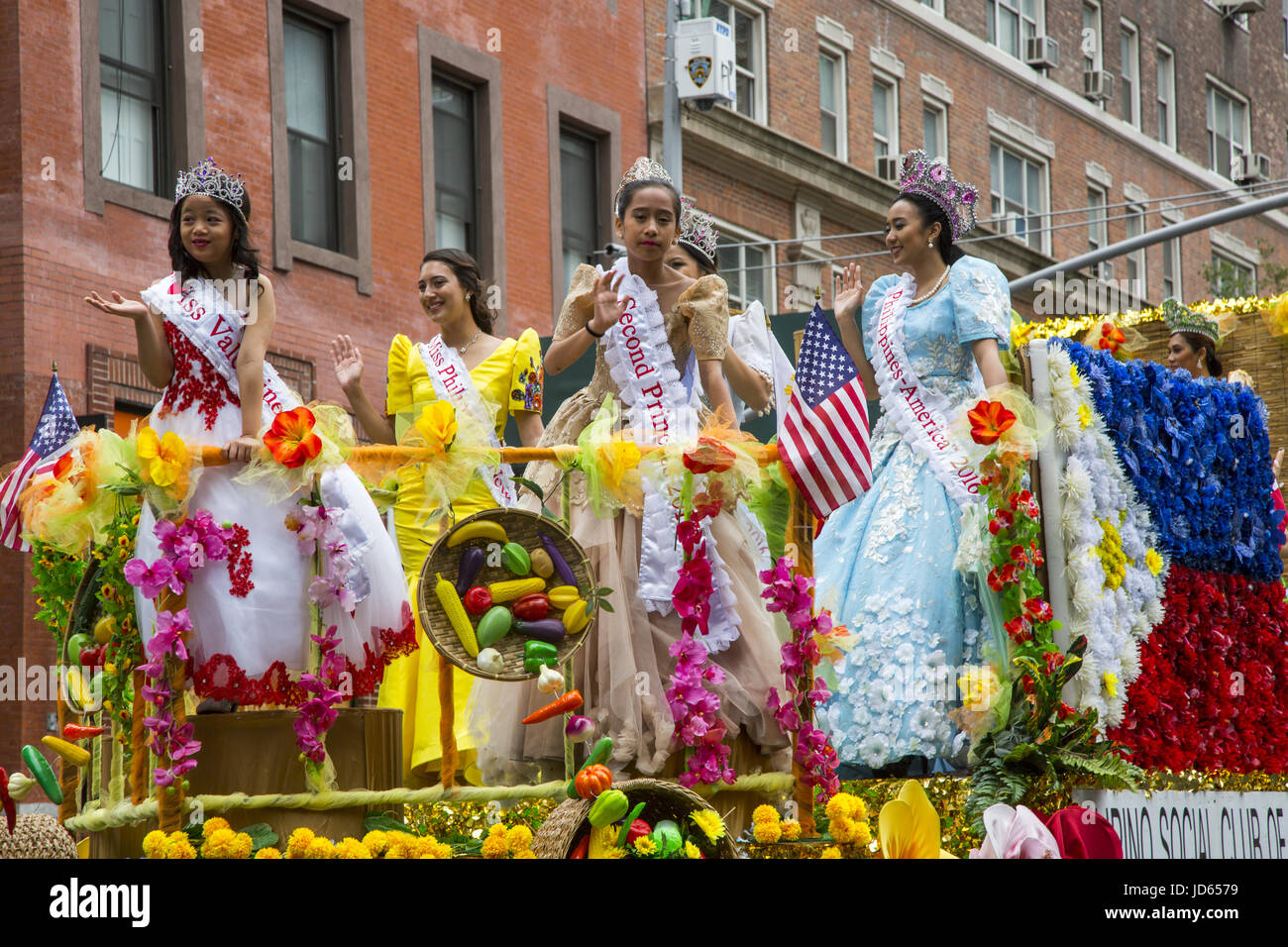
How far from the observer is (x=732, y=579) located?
5875 millimetres

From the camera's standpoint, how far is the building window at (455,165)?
17875 mm

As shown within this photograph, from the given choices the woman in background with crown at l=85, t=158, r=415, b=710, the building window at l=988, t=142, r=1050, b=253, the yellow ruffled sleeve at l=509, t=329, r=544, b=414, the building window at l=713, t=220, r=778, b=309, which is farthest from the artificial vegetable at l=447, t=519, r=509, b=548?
the building window at l=988, t=142, r=1050, b=253

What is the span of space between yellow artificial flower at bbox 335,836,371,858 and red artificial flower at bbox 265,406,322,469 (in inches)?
41.7

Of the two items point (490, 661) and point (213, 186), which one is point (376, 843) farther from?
point (213, 186)

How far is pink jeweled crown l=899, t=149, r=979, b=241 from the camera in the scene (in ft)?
Answer: 23.0

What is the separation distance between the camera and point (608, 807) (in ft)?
15.1

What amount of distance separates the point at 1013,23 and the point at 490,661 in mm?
26102

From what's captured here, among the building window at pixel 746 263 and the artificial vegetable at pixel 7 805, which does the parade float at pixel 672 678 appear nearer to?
the artificial vegetable at pixel 7 805

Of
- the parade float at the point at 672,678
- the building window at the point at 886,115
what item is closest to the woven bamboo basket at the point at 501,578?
the parade float at the point at 672,678

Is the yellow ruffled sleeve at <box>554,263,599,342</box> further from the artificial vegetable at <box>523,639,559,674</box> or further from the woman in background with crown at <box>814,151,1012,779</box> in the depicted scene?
the artificial vegetable at <box>523,639,559,674</box>

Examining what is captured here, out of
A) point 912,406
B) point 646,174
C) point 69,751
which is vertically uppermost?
point 646,174

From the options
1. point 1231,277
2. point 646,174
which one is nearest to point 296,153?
point 646,174
